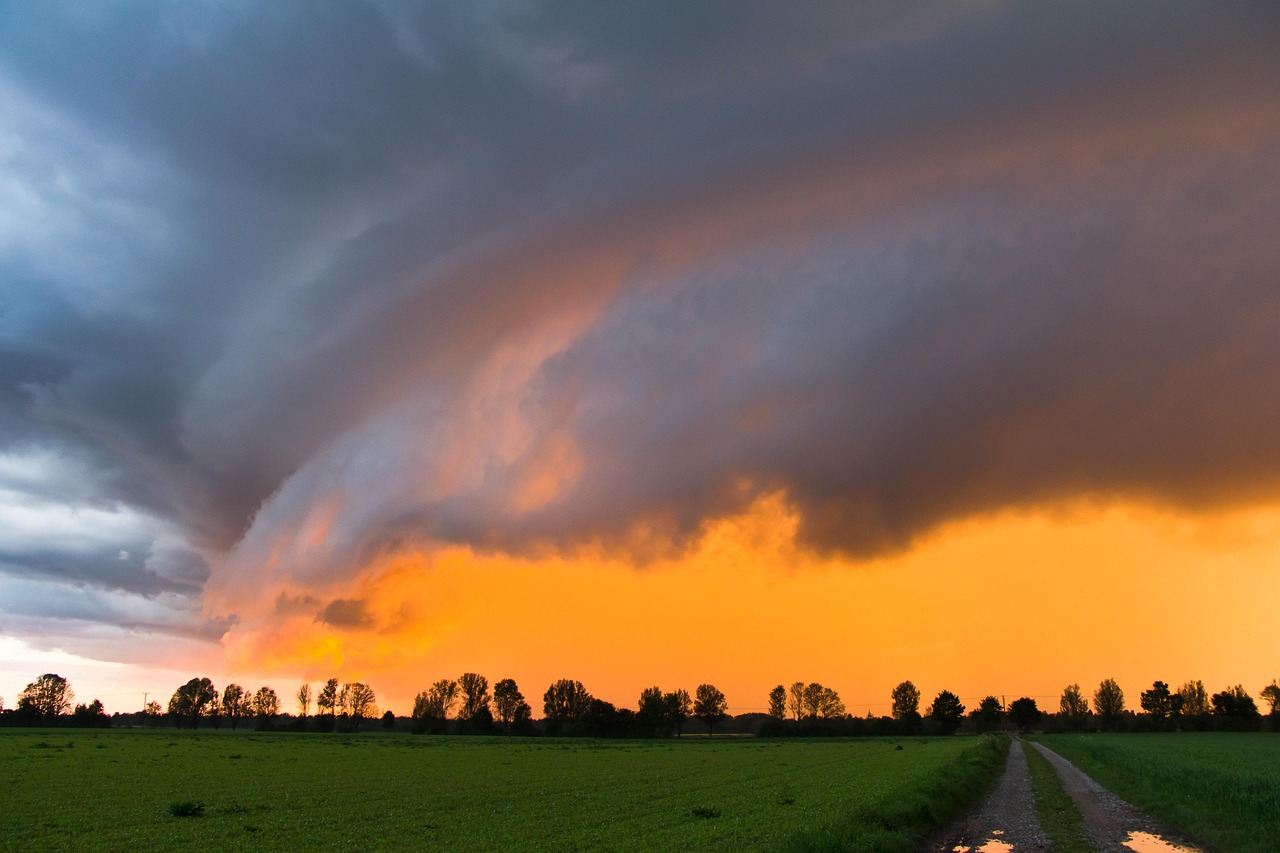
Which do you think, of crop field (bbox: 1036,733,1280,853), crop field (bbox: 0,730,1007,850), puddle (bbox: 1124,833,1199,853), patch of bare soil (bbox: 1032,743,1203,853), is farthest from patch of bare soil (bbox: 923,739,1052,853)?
crop field (bbox: 1036,733,1280,853)

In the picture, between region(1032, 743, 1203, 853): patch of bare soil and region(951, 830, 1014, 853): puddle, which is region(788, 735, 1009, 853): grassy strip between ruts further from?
region(1032, 743, 1203, 853): patch of bare soil

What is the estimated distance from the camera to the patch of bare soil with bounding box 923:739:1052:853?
27422 mm

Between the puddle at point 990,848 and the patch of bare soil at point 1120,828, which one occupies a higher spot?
the puddle at point 990,848

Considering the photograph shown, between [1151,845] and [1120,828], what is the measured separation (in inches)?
176

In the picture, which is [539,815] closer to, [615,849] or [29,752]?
[615,849]

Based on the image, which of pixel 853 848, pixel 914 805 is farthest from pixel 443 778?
pixel 853 848

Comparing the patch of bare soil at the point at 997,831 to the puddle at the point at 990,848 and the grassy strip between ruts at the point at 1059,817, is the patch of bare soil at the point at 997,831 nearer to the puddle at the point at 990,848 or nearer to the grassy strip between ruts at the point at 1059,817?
the puddle at the point at 990,848

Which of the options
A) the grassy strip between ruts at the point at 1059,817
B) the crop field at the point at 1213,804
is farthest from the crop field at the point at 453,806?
the crop field at the point at 1213,804

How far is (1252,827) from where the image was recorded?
27969mm

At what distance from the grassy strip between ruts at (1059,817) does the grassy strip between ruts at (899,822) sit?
3717 mm

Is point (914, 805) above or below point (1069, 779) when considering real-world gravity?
above

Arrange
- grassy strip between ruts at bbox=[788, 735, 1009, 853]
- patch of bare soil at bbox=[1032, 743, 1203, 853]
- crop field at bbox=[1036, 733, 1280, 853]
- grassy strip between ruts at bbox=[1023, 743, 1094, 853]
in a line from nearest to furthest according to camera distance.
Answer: grassy strip between ruts at bbox=[788, 735, 1009, 853] → crop field at bbox=[1036, 733, 1280, 853] → patch of bare soil at bbox=[1032, 743, 1203, 853] → grassy strip between ruts at bbox=[1023, 743, 1094, 853]

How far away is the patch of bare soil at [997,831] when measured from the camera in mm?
27422

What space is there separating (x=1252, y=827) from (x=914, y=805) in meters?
12.1
